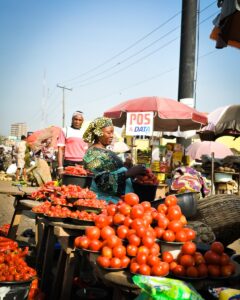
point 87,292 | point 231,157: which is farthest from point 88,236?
point 231,157

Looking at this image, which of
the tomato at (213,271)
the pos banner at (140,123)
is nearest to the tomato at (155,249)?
the tomato at (213,271)

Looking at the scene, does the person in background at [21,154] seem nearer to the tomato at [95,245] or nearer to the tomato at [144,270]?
the tomato at [95,245]

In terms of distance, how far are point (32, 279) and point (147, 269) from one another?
162 cm

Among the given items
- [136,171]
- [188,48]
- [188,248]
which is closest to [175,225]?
[188,248]

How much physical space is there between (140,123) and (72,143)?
2.25 metres

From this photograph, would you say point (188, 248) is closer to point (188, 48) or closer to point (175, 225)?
point (175, 225)

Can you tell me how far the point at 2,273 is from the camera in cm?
343

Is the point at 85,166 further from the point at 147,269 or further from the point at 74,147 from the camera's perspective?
the point at 74,147

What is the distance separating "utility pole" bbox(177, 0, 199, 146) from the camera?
11.7 metres

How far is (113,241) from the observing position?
244cm

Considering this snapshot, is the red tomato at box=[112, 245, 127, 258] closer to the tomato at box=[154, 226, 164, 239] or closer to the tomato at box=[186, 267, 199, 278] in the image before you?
the tomato at box=[154, 226, 164, 239]

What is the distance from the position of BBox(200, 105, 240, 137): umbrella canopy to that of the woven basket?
6.92 metres

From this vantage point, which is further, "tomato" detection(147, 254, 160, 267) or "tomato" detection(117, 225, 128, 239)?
"tomato" detection(117, 225, 128, 239)

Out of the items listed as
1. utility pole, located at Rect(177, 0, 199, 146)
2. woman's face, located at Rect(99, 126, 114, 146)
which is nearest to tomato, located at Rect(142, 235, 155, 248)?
woman's face, located at Rect(99, 126, 114, 146)
